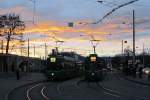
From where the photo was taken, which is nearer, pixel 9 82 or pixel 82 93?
pixel 82 93

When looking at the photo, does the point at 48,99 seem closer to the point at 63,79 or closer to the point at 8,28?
the point at 63,79

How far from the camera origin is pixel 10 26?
3342 inches

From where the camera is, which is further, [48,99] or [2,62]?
[2,62]

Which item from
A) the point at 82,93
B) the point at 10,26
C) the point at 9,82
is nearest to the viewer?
the point at 82,93

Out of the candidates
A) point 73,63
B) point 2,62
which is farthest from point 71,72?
point 2,62

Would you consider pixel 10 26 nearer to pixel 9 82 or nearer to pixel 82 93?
pixel 9 82

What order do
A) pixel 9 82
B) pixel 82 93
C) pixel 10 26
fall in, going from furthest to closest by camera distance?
1. pixel 10 26
2. pixel 9 82
3. pixel 82 93

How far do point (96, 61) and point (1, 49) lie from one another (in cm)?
3290

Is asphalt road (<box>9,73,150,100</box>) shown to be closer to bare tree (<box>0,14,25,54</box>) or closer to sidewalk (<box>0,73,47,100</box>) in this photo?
sidewalk (<box>0,73,47,100</box>)

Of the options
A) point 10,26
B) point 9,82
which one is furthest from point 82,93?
point 10,26

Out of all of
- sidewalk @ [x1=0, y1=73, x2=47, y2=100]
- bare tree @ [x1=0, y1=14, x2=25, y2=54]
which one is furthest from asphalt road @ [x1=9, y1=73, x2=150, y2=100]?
bare tree @ [x1=0, y1=14, x2=25, y2=54]

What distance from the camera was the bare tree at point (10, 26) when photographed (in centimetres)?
8344

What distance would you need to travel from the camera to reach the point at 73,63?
70438 mm

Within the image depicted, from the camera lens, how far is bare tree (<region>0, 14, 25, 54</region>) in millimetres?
83438
